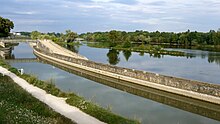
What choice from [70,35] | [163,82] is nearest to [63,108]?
[163,82]

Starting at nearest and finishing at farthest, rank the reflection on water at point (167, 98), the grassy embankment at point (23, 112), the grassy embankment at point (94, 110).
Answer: the grassy embankment at point (23, 112)
the grassy embankment at point (94, 110)
the reflection on water at point (167, 98)

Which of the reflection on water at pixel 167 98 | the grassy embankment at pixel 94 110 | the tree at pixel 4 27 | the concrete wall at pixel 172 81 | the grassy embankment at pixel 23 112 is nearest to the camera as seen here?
the grassy embankment at pixel 23 112

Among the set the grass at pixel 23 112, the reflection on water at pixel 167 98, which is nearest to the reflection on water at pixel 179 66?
the reflection on water at pixel 167 98

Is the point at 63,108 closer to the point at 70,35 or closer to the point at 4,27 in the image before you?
the point at 4,27

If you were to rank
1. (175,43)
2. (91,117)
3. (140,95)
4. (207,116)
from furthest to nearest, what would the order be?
(175,43)
(140,95)
(207,116)
(91,117)

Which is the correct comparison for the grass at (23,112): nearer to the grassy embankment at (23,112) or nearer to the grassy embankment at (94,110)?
the grassy embankment at (23,112)

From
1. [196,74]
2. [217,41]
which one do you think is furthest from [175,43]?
[196,74]

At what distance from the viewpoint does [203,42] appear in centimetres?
11656

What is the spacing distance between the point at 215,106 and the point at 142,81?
8.24m

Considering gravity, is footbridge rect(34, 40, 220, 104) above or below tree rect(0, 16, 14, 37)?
below

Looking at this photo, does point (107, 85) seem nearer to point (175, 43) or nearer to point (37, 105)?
point (37, 105)

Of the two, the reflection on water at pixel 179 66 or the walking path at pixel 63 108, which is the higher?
the walking path at pixel 63 108

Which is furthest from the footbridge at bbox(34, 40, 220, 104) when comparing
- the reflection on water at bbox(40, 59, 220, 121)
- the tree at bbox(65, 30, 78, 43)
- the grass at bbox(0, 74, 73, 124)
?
the tree at bbox(65, 30, 78, 43)

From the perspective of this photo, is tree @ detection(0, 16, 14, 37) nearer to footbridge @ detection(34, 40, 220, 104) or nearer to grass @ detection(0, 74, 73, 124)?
footbridge @ detection(34, 40, 220, 104)
